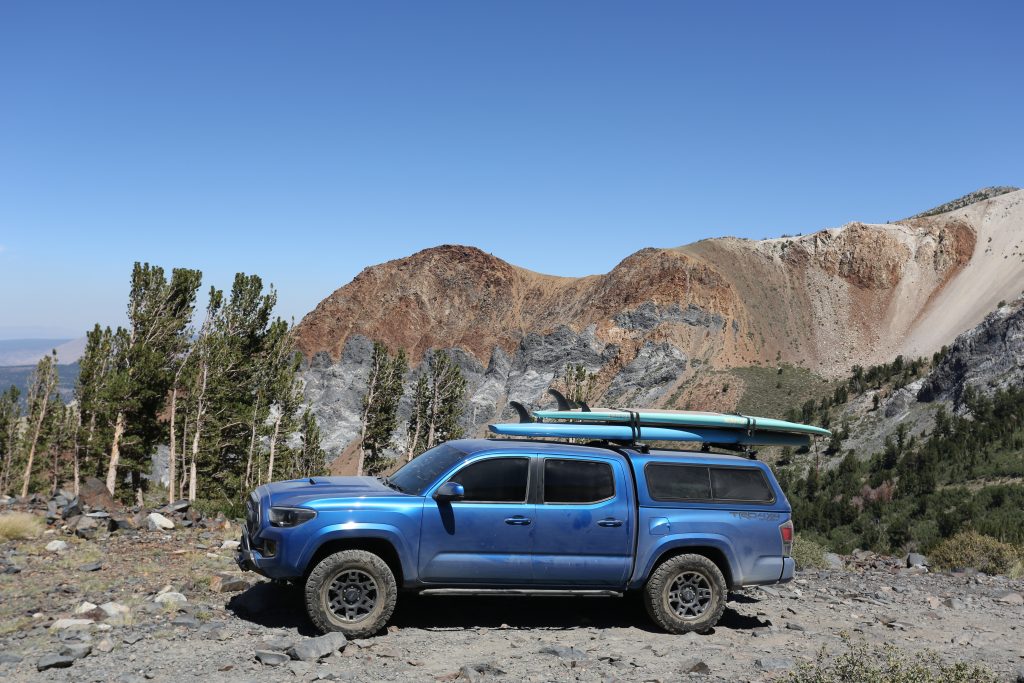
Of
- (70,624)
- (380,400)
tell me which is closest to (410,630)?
(70,624)

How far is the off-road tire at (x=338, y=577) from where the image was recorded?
688 centimetres

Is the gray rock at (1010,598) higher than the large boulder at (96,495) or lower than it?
lower

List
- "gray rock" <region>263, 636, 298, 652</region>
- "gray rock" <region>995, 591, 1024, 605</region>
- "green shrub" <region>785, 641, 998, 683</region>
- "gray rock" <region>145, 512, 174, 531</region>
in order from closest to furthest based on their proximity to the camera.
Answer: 1. "green shrub" <region>785, 641, 998, 683</region>
2. "gray rock" <region>263, 636, 298, 652</region>
3. "gray rock" <region>995, 591, 1024, 605</region>
4. "gray rock" <region>145, 512, 174, 531</region>

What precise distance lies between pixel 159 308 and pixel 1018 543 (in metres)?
33.4

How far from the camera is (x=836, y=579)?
11672 millimetres

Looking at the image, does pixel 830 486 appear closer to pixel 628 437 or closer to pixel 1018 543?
pixel 1018 543

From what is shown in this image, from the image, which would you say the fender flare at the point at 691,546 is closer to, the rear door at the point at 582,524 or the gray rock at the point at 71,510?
the rear door at the point at 582,524

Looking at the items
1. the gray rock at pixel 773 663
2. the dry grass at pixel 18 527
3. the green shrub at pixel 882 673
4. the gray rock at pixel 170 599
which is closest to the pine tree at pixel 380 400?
the dry grass at pixel 18 527

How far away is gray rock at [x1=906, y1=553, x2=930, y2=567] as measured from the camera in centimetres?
1365

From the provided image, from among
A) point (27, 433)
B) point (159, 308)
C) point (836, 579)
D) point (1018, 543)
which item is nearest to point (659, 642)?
point (836, 579)

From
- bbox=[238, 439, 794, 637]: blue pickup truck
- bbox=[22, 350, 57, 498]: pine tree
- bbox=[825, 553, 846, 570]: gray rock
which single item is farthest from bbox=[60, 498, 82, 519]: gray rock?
bbox=[22, 350, 57, 498]: pine tree

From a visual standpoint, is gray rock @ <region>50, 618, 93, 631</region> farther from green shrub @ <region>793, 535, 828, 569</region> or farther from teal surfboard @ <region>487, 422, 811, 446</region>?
green shrub @ <region>793, 535, 828, 569</region>

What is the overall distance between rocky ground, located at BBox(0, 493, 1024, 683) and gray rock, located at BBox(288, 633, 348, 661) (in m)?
0.02

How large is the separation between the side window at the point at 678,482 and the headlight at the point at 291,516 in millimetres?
3583
